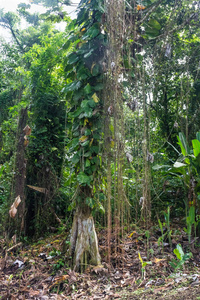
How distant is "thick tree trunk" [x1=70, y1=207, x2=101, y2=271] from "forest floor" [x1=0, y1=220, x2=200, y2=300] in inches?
3.4

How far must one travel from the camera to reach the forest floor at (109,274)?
2029mm

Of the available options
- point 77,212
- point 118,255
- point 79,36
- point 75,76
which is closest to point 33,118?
point 75,76

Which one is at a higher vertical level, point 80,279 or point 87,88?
point 87,88

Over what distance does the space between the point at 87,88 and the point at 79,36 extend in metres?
0.63

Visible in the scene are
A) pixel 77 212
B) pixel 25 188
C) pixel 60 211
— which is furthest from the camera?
pixel 60 211

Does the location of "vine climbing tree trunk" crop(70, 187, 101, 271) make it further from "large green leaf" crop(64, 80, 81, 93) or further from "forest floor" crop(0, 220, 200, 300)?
"large green leaf" crop(64, 80, 81, 93)

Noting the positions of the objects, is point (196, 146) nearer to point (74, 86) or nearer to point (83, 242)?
point (74, 86)

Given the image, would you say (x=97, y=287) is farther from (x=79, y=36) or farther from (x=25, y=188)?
(x=79, y=36)

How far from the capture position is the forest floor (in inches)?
79.9

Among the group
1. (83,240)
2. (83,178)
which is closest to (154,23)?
(83,178)

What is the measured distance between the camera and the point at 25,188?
3.66m

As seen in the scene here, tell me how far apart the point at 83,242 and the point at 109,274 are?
0.39 m

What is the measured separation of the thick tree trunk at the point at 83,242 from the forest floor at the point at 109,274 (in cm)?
9

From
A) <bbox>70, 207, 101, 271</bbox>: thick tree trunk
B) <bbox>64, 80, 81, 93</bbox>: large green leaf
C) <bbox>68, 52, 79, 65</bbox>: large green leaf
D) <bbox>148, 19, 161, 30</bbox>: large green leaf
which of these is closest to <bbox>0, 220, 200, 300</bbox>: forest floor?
<bbox>70, 207, 101, 271</bbox>: thick tree trunk
